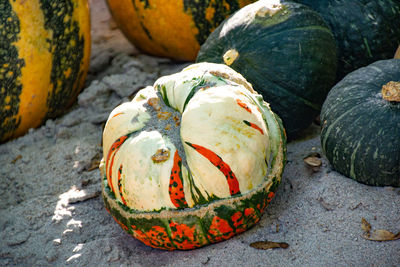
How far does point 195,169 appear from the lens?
5.74 ft

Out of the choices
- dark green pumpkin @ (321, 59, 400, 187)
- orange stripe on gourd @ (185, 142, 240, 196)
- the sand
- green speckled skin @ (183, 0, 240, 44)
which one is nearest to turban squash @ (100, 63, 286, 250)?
orange stripe on gourd @ (185, 142, 240, 196)

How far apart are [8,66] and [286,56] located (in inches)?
59.3

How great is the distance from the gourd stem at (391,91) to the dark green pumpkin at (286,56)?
461mm

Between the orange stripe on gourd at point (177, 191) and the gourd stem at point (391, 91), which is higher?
the gourd stem at point (391, 91)

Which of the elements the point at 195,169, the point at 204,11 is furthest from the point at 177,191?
the point at 204,11

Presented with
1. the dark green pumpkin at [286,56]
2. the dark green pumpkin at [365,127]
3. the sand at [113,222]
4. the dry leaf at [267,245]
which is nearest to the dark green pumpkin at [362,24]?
the dark green pumpkin at [286,56]

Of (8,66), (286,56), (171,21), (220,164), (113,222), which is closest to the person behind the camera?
(220,164)

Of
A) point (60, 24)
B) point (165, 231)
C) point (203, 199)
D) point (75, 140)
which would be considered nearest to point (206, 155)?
point (203, 199)

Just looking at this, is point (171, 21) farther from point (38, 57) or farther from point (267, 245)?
A: point (267, 245)

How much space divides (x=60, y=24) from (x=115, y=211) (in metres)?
1.36

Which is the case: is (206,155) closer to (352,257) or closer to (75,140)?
(352,257)

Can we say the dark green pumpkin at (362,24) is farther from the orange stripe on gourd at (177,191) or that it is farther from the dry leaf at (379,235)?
the orange stripe on gourd at (177,191)

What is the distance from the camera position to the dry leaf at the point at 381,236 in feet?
5.68

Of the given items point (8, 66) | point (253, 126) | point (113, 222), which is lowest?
point (113, 222)
